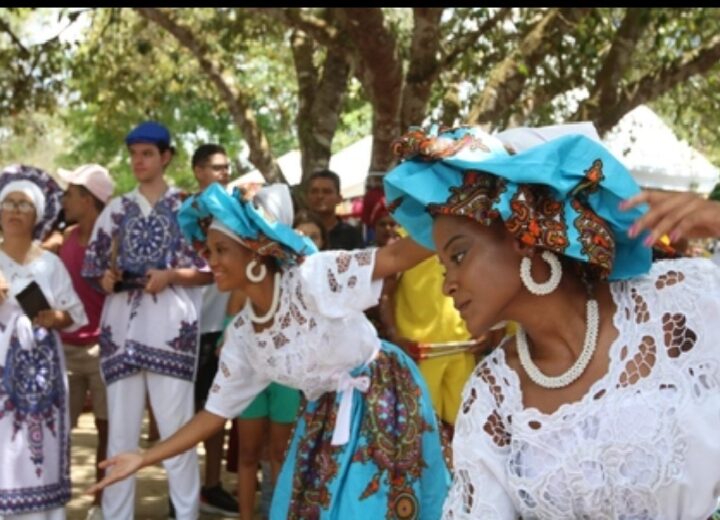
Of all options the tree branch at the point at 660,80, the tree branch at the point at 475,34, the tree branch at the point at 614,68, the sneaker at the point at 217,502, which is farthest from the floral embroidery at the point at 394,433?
the tree branch at the point at 660,80

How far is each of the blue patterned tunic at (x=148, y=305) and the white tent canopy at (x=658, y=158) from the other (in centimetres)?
991

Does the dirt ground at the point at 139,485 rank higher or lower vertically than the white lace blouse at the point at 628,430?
lower

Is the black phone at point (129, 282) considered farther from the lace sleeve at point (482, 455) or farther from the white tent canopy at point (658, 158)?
the white tent canopy at point (658, 158)

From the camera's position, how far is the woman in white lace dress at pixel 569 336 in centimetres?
285

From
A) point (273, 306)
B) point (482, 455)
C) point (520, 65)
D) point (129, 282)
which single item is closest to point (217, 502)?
point (129, 282)

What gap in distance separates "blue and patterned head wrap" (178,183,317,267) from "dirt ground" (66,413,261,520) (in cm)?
255

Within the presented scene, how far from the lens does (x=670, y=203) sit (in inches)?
107

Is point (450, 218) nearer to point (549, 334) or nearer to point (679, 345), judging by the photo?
point (549, 334)

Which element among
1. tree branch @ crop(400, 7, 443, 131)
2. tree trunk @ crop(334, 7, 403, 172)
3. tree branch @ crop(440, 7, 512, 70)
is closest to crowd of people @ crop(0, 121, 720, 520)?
tree trunk @ crop(334, 7, 403, 172)

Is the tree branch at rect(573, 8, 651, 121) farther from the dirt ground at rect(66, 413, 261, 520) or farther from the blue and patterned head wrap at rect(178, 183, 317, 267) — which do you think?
the blue and patterned head wrap at rect(178, 183, 317, 267)

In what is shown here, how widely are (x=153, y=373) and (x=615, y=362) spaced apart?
13.9 ft

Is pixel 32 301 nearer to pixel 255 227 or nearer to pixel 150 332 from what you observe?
→ pixel 150 332

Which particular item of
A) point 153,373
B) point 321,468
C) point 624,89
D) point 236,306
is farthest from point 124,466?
point 624,89
